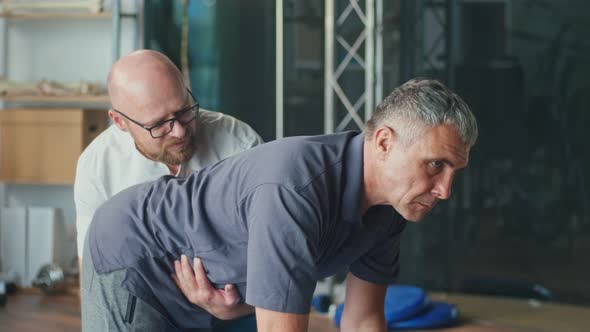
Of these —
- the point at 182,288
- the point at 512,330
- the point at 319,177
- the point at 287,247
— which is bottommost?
the point at 512,330

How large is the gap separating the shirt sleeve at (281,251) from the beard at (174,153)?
0.66 metres

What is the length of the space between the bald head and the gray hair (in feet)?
2.31

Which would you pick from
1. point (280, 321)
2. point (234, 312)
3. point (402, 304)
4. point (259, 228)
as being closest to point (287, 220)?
point (259, 228)

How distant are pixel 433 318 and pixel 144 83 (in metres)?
2.15

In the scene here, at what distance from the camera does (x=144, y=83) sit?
2.06m

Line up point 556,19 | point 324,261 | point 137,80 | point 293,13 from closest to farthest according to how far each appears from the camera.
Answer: point 324,261, point 137,80, point 556,19, point 293,13

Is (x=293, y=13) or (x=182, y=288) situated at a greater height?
(x=293, y=13)

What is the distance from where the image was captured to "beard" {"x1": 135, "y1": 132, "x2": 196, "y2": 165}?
2.05 m

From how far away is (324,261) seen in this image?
1638 millimetres

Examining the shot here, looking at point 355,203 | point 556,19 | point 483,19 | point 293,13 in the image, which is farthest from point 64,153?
point 355,203

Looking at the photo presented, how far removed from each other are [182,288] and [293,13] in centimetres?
284

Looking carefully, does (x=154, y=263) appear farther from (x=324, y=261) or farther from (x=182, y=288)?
(x=324, y=261)

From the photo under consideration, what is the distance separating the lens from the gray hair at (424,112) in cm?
144

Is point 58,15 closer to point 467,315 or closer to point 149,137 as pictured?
point 467,315
